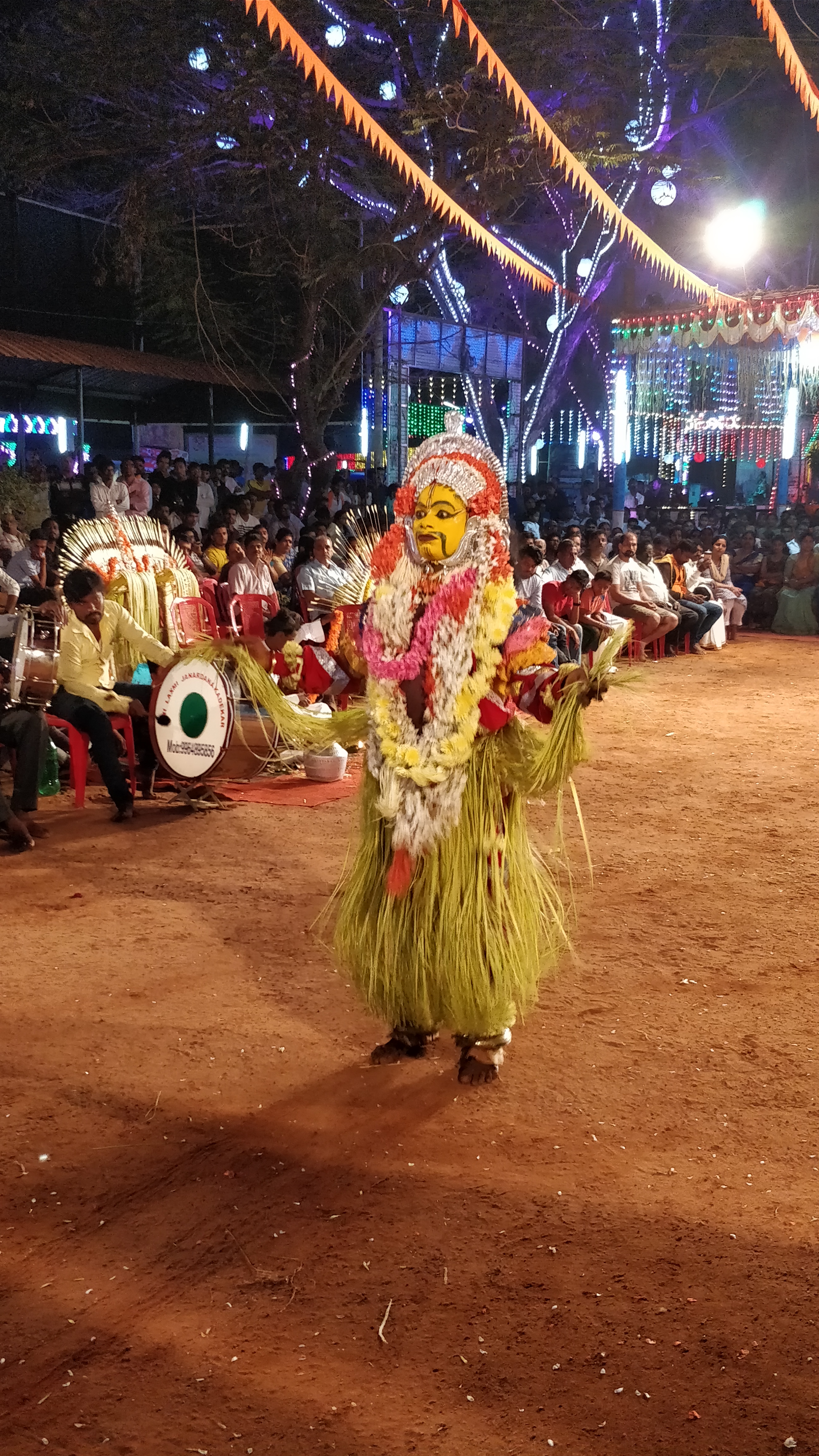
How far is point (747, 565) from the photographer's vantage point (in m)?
17.3

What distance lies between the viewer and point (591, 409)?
3550cm

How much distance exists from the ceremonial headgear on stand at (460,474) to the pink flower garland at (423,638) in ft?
0.72

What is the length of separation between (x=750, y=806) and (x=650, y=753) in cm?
161

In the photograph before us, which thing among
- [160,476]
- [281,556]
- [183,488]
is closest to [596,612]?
[281,556]

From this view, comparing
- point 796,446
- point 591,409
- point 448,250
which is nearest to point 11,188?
point 448,250

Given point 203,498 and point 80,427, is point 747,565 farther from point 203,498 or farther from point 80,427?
point 80,427

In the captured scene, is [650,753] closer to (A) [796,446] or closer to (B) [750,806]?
(B) [750,806]

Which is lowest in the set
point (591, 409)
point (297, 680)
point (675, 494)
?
point (297, 680)

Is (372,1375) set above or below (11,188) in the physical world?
below

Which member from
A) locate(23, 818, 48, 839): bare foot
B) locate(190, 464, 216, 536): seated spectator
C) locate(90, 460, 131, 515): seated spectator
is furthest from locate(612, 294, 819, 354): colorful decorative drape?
locate(23, 818, 48, 839): bare foot

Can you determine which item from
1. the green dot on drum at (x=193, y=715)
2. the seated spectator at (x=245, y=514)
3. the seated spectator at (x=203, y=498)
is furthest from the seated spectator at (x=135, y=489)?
the green dot on drum at (x=193, y=715)

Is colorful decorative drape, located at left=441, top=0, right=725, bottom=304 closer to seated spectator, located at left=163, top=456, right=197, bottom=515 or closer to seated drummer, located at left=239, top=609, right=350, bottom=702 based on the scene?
seated drummer, located at left=239, top=609, right=350, bottom=702

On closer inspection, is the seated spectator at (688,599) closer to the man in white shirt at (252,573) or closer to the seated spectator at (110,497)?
the man in white shirt at (252,573)

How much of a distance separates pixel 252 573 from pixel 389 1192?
7.79 m
